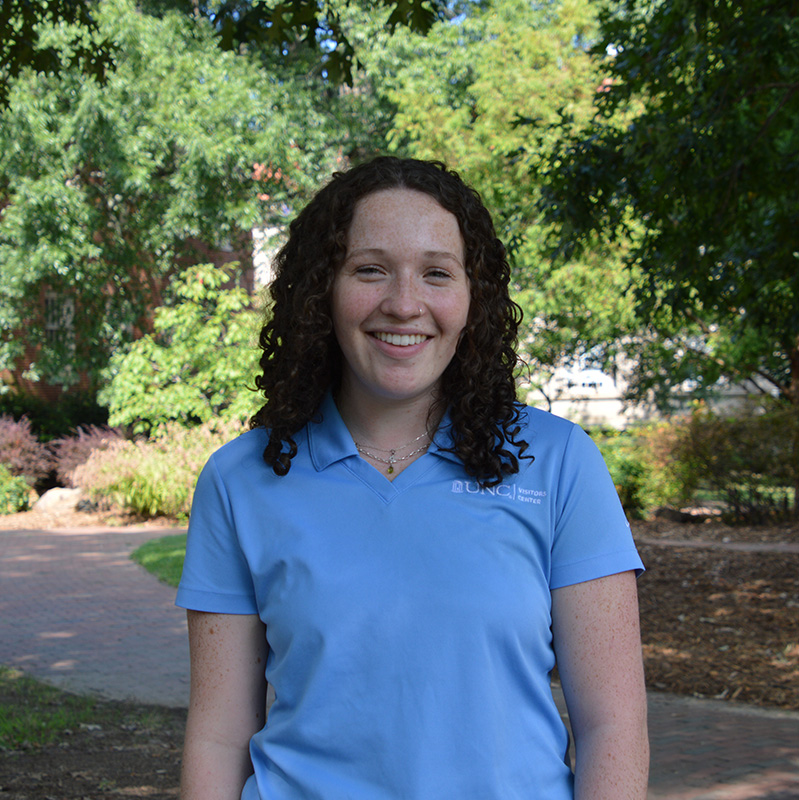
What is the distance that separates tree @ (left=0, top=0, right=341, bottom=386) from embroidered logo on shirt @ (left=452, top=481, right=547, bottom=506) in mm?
17157

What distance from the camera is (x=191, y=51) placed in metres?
19.8

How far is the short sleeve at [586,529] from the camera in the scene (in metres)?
1.60

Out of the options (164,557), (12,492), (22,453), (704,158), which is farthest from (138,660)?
(22,453)

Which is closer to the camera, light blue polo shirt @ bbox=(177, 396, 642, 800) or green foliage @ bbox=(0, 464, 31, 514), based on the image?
light blue polo shirt @ bbox=(177, 396, 642, 800)

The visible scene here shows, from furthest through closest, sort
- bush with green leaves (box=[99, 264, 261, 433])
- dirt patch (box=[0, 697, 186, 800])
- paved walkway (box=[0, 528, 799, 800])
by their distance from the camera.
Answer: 1. bush with green leaves (box=[99, 264, 261, 433])
2. paved walkway (box=[0, 528, 799, 800])
3. dirt patch (box=[0, 697, 186, 800])

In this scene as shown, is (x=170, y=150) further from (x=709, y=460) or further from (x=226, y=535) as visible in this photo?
(x=226, y=535)

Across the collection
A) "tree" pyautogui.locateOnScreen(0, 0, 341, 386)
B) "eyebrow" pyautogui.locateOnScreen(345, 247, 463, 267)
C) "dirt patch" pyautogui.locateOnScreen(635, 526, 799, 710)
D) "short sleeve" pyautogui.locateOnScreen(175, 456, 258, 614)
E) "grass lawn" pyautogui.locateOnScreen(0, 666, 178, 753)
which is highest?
"tree" pyautogui.locateOnScreen(0, 0, 341, 386)

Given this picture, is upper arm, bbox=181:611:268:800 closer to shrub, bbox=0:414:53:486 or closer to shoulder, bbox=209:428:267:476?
shoulder, bbox=209:428:267:476

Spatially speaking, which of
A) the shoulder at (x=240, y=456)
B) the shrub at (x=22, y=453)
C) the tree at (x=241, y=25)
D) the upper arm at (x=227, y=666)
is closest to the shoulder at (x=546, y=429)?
the shoulder at (x=240, y=456)

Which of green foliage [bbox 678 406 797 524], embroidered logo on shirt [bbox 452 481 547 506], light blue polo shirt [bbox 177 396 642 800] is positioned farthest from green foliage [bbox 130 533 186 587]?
embroidered logo on shirt [bbox 452 481 547 506]

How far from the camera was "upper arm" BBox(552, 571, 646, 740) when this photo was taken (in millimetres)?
1596

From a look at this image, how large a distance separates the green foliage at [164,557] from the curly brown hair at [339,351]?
883 cm

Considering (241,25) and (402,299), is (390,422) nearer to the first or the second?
(402,299)

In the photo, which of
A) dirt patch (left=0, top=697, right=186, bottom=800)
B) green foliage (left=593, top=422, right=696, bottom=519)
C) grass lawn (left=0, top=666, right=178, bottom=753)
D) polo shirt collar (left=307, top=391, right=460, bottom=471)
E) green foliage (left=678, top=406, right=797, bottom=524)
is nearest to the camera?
polo shirt collar (left=307, top=391, right=460, bottom=471)
